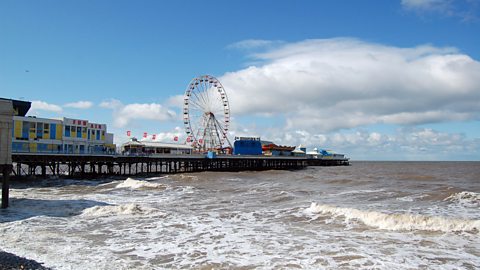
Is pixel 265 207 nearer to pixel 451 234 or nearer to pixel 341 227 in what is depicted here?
pixel 341 227

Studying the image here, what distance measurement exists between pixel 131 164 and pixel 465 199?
44.9m

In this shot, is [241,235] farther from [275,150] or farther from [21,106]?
[275,150]

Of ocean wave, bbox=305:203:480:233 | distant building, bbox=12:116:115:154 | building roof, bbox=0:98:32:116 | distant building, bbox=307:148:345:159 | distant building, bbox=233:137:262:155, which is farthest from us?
distant building, bbox=307:148:345:159

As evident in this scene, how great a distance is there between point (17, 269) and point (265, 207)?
52.1 ft

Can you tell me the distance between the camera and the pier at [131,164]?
4595 cm

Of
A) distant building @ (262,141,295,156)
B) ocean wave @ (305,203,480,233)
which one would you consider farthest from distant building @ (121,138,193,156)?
ocean wave @ (305,203,480,233)

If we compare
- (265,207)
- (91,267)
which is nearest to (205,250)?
(91,267)

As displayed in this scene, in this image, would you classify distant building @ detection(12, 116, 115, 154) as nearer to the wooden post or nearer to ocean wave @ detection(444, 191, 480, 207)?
the wooden post

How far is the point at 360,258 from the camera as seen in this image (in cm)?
1305

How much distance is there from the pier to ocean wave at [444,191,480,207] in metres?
38.2

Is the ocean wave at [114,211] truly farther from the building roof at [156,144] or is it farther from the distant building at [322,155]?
the distant building at [322,155]

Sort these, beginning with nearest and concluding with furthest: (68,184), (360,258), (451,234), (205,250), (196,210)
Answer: (360,258), (205,250), (451,234), (196,210), (68,184)

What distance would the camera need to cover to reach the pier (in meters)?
46.0

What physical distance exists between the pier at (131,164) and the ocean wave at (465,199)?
38193 mm
